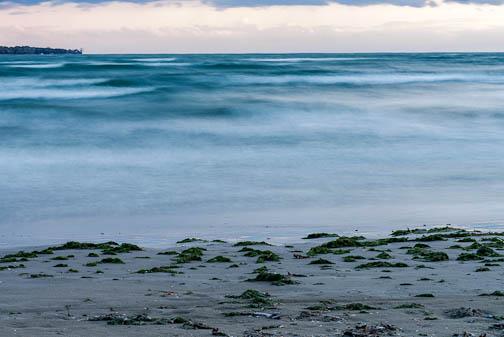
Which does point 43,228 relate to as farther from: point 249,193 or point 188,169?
point 188,169

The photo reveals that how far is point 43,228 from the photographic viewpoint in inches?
331

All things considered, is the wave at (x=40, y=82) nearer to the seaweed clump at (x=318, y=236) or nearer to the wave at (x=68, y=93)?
the wave at (x=68, y=93)

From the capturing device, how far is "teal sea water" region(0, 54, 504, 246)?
8.88 meters

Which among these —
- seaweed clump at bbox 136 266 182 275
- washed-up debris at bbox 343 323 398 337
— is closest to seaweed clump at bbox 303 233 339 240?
seaweed clump at bbox 136 266 182 275

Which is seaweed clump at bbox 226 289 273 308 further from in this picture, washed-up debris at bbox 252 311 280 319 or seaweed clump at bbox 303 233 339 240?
seaweed clump at bbox 303 233 339 240

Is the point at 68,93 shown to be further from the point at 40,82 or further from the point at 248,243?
the point at 248,243

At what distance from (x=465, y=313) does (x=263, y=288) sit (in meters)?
1.68

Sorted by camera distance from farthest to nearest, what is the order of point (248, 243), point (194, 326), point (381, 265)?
point (248, 243) → point (381, 265) → point (194, 326)

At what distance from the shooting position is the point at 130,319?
12.9 ft

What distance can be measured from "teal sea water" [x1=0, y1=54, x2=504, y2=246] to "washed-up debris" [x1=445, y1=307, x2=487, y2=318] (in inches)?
147

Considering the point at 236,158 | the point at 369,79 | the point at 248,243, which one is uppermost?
the point at 369,79

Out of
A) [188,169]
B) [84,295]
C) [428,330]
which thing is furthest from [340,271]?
[188,169]

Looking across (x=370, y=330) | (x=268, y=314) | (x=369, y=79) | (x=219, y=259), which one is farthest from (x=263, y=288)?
(x=369, y=79)

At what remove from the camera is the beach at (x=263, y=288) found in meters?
3.78
